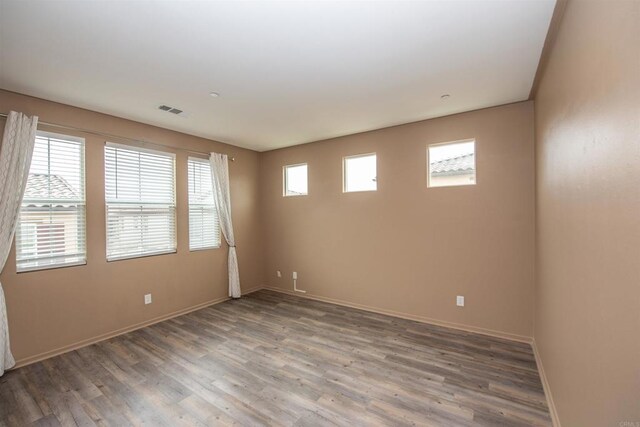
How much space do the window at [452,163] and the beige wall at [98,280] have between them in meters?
3.37

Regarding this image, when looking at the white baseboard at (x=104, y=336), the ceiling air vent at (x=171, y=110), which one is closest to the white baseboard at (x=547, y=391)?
the white baseboard at (x=104, y=336)

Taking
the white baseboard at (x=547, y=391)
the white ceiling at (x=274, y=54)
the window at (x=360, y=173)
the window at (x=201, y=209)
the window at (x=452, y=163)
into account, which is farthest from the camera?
the window at (x=201, y=209)

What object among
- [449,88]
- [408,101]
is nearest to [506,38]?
[449,88]

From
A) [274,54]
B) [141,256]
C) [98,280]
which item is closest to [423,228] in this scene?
[274,54]

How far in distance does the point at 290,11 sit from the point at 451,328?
369cm

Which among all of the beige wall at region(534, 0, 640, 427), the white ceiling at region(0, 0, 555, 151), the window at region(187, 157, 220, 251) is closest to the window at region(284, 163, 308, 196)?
the window at region(187, 157, 220, 251)

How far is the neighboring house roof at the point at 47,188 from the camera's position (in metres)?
2.80

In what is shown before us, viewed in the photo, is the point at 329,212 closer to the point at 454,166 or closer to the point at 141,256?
the point at 454,166

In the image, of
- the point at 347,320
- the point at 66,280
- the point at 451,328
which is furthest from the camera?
the point at 347,320

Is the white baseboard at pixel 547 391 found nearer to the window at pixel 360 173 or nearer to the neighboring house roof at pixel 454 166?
the neighboring house roof at pixel 454 166

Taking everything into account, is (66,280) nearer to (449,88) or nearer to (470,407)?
(470,407)

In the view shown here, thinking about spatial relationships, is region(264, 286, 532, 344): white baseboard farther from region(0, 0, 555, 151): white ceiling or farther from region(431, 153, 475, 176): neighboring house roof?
region(0, 0, 555, 151): white ceiling

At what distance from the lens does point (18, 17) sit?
1.69m

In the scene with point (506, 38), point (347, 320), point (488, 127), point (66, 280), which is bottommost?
point (347, 320)
